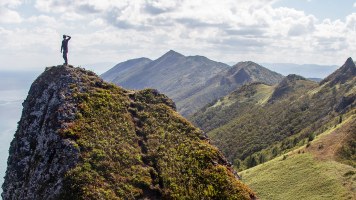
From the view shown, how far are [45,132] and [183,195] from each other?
1605cm

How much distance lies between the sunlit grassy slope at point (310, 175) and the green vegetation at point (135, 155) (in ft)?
159

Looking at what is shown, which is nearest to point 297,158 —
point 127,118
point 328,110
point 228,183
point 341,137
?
point 341,137

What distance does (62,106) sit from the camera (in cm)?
2197

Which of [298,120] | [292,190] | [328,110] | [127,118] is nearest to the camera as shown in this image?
[127,118]

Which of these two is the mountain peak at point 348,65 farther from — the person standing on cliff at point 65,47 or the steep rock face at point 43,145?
the steep rock face at point 43,145

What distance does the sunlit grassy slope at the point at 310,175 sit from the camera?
52.8 meters

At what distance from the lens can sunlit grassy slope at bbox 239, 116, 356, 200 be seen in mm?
52809

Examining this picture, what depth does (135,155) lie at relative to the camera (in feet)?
71.2

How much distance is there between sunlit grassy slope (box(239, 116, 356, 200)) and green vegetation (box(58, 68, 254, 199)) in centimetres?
4832

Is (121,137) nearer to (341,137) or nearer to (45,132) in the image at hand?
(45,132)

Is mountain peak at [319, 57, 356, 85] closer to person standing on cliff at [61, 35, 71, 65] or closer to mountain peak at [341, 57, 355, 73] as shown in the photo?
mountain peak at [341, 57, 355, 73]

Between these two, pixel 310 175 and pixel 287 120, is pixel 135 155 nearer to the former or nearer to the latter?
pixel 310 175

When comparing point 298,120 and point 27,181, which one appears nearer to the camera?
point 27,181

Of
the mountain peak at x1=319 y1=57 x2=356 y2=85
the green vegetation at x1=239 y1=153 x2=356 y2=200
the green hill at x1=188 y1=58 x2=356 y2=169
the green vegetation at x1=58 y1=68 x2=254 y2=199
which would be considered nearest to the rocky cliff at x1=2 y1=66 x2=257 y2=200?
the green vegetation at x1=58 y1=68 x2=254 y2=199
